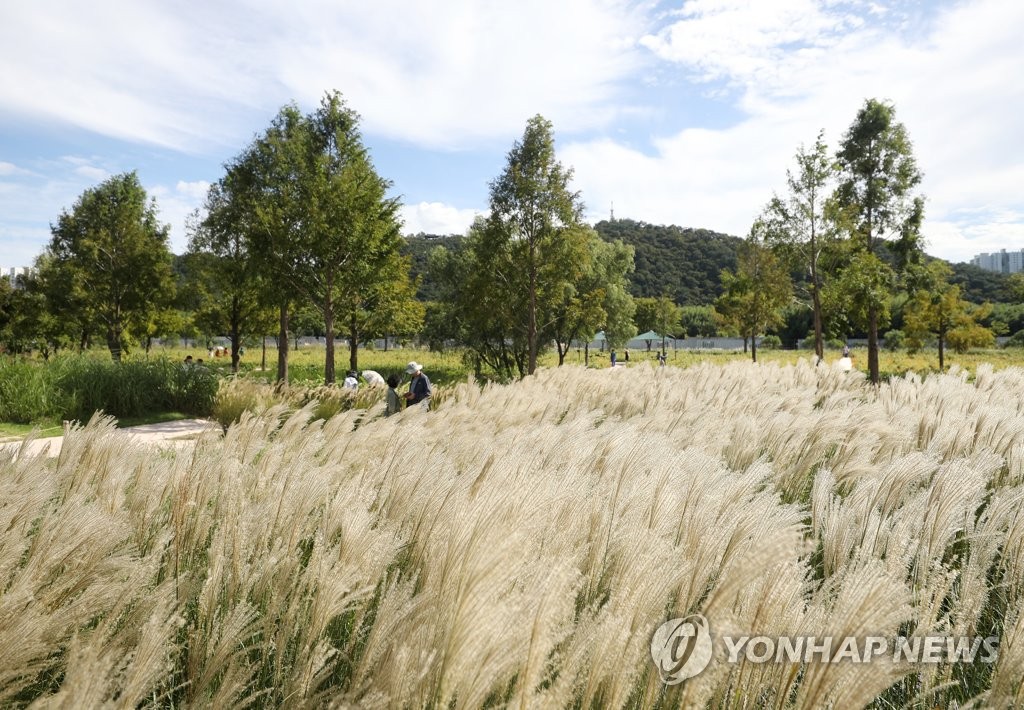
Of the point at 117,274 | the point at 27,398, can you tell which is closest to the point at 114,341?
the point at 117,274

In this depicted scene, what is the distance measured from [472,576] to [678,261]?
139844mm

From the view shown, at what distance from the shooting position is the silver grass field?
49.0 inches

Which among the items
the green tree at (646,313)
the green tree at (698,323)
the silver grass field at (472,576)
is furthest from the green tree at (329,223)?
the green tree at (698,323)

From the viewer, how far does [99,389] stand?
44.2 ft

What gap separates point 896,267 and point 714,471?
23436mm

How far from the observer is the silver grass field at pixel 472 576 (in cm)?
124

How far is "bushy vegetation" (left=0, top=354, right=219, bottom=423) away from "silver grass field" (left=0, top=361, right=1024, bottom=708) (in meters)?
12.1

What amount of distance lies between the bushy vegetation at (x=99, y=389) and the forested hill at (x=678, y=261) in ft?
366

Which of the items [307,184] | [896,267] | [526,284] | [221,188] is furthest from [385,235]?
[896,267]

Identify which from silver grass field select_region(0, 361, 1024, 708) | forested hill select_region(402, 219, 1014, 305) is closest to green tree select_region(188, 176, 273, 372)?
silver grass field select_region(0, 361, 1024, 708)

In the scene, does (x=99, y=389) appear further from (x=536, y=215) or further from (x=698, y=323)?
(x=698, y=323)

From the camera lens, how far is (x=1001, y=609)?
200 cm

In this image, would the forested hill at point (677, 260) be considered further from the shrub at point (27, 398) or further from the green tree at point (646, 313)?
the shrub at point (27, 398)

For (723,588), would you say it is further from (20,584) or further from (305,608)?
(20,584)
